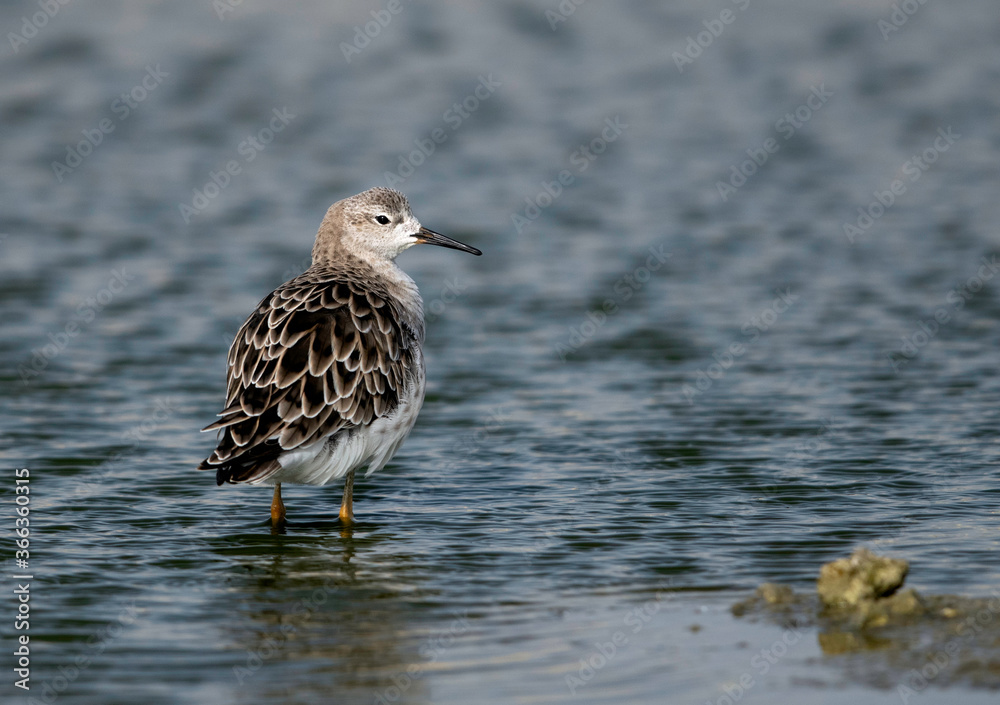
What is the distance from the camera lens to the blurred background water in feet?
26.0

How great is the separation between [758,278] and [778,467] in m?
5.88

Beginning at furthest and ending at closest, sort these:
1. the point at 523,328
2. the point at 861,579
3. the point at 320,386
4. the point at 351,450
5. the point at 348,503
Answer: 1. the point at 523,328
2. the point at 348,503
3. the point at 351,450
4. the point at 320,386
5. the point at 861,579

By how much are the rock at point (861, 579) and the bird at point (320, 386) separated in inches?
144

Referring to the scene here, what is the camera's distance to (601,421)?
12.3 m

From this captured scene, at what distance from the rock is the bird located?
3.65 meters

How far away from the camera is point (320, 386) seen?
9.62 metres

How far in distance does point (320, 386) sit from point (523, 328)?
5766mm

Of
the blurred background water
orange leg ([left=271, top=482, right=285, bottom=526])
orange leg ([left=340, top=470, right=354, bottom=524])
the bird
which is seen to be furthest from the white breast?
the blurred background water

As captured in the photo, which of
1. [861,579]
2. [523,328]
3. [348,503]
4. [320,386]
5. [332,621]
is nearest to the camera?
[861,579]

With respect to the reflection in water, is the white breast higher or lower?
higher

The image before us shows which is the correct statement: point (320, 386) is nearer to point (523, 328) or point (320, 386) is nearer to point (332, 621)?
point (332, 621)

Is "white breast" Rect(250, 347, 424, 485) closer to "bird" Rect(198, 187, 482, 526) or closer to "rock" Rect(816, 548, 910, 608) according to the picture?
"bird" Rect(198, 187, 482, 526)

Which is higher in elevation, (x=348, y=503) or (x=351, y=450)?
(x=351, y=450)

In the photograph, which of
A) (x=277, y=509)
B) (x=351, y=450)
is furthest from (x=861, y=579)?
(x=277, y=509)
